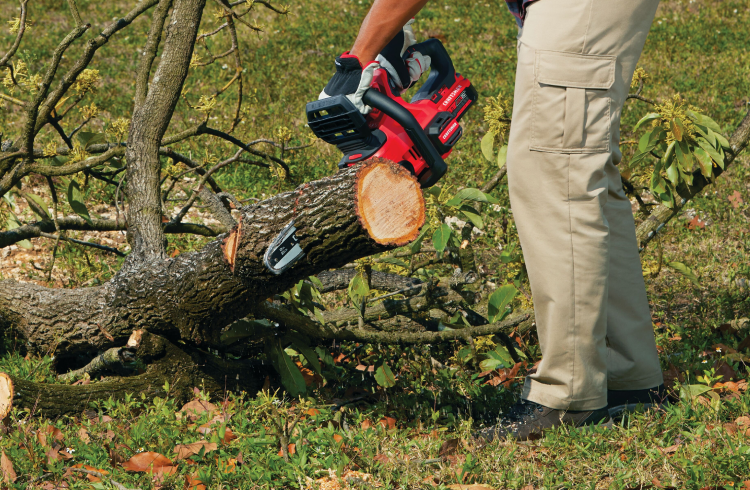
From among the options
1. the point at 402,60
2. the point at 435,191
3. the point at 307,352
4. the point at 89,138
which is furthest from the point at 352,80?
the point at 89,138

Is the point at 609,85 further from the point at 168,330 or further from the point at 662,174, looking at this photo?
the point at 168,330

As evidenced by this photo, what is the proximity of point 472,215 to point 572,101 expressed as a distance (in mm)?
845

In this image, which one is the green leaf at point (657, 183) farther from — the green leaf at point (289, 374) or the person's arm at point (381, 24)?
the green leaf at point (289, 374)

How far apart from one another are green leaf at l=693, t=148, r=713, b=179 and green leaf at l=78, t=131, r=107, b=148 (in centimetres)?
270

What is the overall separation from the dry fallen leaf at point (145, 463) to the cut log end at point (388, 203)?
3.16 feet

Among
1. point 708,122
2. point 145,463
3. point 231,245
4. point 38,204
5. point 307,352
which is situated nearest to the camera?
point 145,463

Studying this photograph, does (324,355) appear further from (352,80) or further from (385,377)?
(352,80)

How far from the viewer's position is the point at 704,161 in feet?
9.21

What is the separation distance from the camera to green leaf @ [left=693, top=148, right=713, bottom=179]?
2.80m

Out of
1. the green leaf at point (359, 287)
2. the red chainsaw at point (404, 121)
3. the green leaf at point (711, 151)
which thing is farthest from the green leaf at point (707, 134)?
the green leaf at point (359, 287)

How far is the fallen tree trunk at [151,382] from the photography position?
2.43 m

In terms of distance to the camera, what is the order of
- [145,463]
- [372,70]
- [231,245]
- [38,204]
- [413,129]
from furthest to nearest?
[38,204] < [413,129] < [372,70] < [231,245] < [145,463]

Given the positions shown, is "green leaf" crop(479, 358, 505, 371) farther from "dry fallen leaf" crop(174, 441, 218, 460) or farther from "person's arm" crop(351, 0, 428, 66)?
"person's arm" crop(351, 0, 428, 66)

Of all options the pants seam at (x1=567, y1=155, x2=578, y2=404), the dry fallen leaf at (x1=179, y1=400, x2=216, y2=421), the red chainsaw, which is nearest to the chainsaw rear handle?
the red chainsaw
